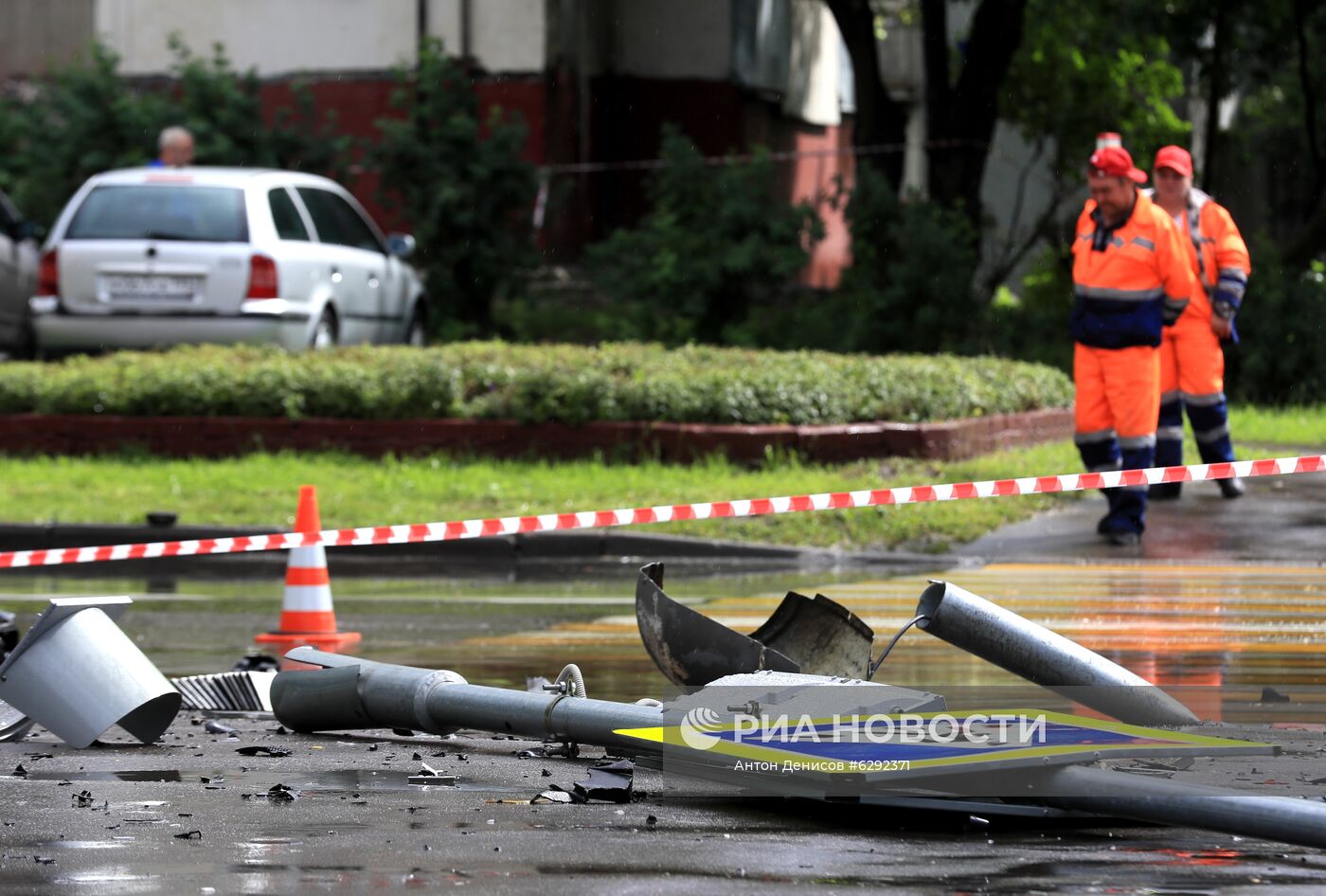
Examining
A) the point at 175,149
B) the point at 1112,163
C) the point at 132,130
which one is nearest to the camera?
the point at 1112,163

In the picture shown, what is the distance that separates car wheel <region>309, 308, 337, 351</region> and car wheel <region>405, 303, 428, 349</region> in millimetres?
1783

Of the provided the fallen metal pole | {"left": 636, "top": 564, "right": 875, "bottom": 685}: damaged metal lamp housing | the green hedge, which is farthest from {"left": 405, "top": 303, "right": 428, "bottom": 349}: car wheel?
{"left": 636, "top": 564, "right": 875, "bottom": 685}: damaged metal lamp housing

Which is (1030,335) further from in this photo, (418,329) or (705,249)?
(418,329)

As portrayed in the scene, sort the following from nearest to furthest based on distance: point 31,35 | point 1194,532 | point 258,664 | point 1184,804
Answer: point 1184,804
point 258,664
point 1194,532
point 31,35

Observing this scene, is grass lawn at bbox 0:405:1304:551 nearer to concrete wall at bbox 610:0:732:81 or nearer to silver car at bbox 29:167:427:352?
silver car at bbox 29:167:427:352

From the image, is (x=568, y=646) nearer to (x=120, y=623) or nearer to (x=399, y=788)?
(x=120, y=623)

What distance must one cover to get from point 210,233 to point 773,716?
12.3m

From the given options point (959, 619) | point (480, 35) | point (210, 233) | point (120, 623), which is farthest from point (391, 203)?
point (959, 619)

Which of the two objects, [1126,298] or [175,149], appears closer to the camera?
[1126,298]

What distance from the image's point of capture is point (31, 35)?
85.0 ft

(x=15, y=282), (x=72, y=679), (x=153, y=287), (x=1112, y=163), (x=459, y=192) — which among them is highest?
(x=1112, y=163)

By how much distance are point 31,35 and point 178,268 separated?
405 inches

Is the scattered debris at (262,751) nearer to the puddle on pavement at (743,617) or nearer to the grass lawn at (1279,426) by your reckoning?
the puddle on pavement at (743,617)

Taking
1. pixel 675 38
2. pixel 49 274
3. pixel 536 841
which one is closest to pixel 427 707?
pixel 536 841
